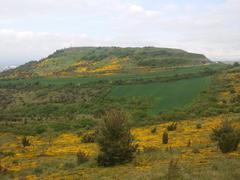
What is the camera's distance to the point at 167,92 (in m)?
61.6

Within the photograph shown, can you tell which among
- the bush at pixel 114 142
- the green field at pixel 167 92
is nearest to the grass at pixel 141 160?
the bush at pixel 114 142

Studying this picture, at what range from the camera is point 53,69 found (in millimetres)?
135875

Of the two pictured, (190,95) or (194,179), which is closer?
(194,179)

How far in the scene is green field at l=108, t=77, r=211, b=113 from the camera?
52997mm

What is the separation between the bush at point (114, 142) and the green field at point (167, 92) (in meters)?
29.7

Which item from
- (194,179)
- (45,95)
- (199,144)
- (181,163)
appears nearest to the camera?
(194,179)

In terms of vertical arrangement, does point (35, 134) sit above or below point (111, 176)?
below

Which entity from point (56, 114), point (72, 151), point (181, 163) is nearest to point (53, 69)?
point (56, 114)

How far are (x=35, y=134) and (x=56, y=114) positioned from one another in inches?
578

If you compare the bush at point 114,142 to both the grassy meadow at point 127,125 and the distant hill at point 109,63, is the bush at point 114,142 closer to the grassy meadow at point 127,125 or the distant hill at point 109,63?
the grassy meadow at point 127,125

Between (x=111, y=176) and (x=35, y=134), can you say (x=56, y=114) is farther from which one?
(x=111, y=176)

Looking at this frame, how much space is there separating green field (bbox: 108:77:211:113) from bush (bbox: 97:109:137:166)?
97.3 ft

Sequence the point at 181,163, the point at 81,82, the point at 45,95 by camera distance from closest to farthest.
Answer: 1. the point at 181,163
2. the point at 45,95
3. the point at 81,82

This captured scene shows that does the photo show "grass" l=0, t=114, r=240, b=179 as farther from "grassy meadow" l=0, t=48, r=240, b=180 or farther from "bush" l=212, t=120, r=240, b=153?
"bush" l=212, t=120, r=240, b=153
